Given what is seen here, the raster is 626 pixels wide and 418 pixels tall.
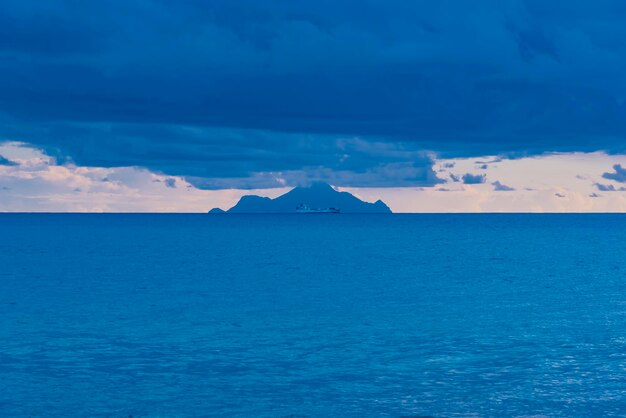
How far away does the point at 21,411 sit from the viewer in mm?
36469

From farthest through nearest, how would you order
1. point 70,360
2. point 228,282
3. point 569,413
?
point 228,282
point 70,360
point 569,413

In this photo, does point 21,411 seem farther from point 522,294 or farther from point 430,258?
point 430,258

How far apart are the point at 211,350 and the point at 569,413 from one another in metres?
21.7

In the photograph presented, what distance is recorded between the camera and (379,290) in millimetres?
88688

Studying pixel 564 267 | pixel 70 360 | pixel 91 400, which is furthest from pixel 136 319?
pixel 564 267

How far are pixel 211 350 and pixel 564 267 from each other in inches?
3582

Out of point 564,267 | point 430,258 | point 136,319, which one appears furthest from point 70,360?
point 430,258

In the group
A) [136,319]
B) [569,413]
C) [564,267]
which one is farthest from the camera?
[564,267]

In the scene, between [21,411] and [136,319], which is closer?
[21,411]

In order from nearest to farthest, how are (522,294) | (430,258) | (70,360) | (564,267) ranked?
(70,360), (522,294), (564,267), (430,258)

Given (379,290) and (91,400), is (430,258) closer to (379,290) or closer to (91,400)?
(379,290)

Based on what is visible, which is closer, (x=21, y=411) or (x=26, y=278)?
(x=21, y=411)

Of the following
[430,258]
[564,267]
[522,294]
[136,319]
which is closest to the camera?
[136,319]

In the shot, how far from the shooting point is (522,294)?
280ft
